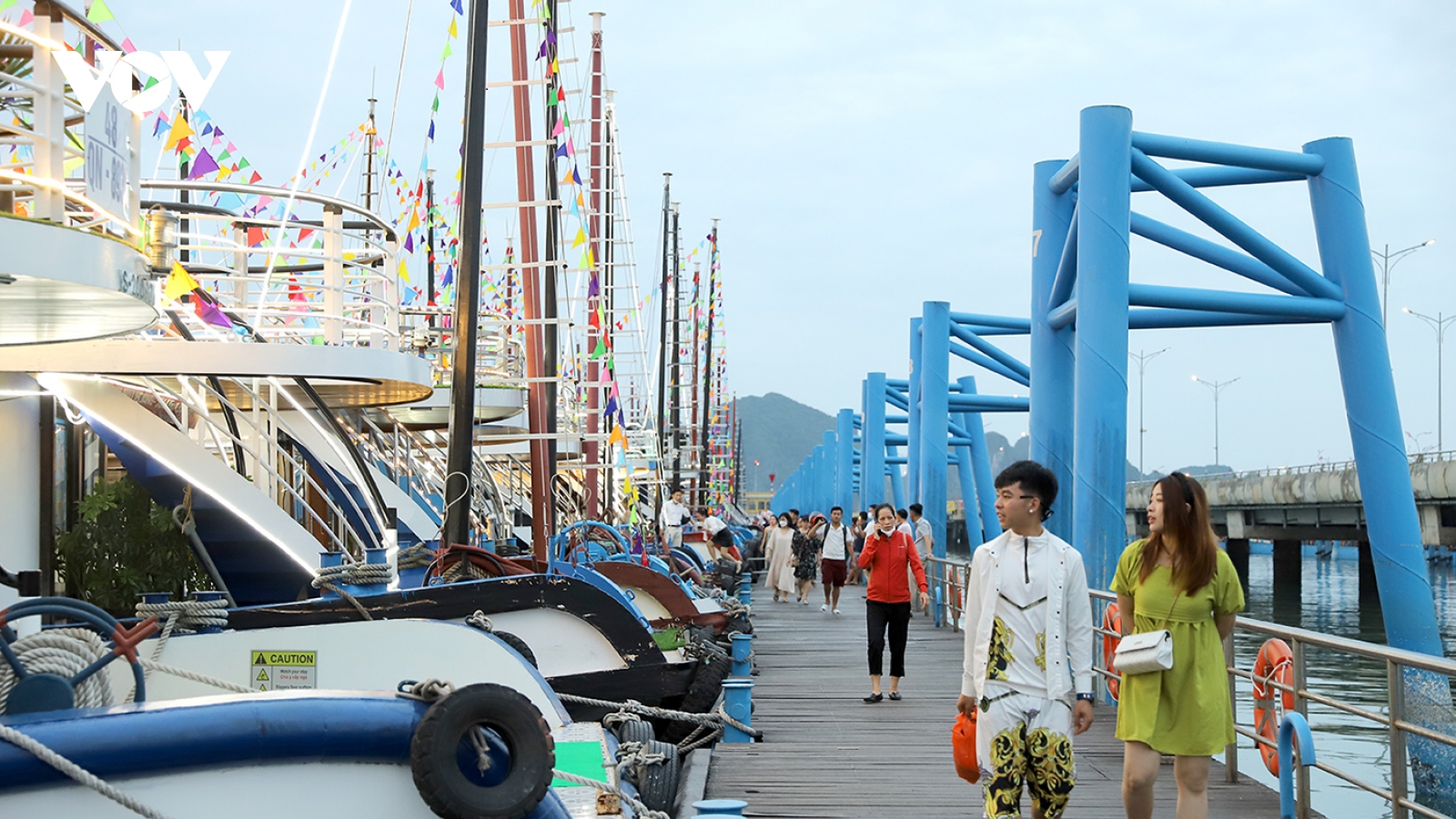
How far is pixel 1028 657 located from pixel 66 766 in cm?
353

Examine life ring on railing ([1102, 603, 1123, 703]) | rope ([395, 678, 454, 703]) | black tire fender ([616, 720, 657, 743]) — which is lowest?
black tire fender ([616, 720, 657, 743])

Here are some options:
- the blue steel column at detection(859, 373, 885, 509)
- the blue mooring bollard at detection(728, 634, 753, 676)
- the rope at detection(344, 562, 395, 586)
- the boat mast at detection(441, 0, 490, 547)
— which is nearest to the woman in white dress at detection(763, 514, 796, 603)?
the blue steel column at detection(859, 373, 885, 509)

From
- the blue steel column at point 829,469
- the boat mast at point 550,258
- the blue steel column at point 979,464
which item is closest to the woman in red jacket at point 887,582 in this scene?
the boat mast at point 550,258

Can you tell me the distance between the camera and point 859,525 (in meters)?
30.2

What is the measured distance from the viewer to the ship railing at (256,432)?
1134cm

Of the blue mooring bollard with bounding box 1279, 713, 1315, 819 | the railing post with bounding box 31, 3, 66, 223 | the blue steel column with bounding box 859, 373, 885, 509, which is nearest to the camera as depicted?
the blue mooring bollard with bounding box 1279, 713, 1315, 819

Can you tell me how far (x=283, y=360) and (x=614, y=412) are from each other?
827 cm

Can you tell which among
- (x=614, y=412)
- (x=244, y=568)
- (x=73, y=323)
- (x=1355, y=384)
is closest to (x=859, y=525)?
(x=614, y=412)

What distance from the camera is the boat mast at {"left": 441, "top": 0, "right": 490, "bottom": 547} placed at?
10812 mm

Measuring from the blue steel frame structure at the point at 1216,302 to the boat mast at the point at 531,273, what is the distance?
540 centimetres

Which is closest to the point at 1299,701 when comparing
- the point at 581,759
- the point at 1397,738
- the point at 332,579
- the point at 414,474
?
the point at 1397,738

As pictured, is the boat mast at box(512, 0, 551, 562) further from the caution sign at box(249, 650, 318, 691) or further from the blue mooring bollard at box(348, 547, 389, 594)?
the caution sign at box(249, 650, 318, 691)

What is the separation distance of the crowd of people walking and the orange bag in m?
0.04

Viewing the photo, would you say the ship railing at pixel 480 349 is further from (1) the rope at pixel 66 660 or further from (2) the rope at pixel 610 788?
(1) the rope at pixel 66 660
